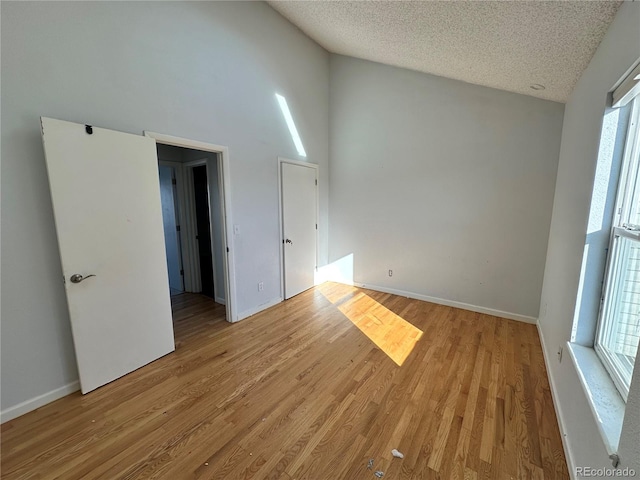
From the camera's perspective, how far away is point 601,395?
4.17ft

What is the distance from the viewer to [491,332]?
300 centimetres

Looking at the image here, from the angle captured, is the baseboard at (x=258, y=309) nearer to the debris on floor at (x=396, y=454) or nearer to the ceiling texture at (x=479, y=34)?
the debris on floor at (x=396, y=454)

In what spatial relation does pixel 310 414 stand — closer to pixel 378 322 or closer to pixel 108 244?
pixel 378 322

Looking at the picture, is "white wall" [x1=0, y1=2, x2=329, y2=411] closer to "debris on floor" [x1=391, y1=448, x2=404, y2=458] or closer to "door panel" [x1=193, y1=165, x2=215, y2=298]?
"door panel" [x1=193, y1=165, x2=215, y2=298]

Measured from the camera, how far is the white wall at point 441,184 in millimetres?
3086

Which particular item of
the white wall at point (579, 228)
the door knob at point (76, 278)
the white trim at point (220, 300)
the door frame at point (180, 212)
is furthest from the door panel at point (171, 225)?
the white wall at point (579, 228)

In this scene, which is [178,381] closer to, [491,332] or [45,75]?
[45,75]

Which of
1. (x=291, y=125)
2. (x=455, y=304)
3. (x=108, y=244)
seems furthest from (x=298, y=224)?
(x=455, y=304)

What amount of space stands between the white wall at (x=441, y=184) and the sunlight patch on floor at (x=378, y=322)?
54cm

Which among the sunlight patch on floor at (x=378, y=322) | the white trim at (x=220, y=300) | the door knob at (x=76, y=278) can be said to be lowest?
the sunlight patch on floor at (x=378, y=322)

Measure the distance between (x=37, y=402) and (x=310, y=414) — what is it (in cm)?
191

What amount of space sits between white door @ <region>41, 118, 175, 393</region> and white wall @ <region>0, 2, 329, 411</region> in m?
0.15

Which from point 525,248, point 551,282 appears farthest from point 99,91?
point 525,248

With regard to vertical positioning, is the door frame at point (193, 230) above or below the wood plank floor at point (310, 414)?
above
